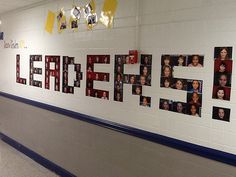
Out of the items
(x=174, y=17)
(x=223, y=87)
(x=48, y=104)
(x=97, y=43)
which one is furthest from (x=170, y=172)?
(x=48, y=104)

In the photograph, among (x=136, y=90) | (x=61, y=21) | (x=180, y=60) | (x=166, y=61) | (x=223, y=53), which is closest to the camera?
(x=223, y=53)

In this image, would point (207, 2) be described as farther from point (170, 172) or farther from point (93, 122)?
point (93, 122)

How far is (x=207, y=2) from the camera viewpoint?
2.12 metres

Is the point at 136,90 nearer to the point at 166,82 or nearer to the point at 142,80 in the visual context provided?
the point at 142,80

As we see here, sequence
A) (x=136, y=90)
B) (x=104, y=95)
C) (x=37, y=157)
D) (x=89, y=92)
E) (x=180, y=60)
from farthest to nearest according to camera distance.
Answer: (x=37, y=157)
(x=89, y=92)
(x=104, y=95)
(x=136, y=90)
(x=180, y=60)

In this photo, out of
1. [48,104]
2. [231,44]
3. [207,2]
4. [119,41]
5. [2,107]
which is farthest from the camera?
[2,107]

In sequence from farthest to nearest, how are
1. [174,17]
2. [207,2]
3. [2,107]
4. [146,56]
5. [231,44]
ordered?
[2,107] < [146,56] < [174,17] < [207,2] < [231,44]

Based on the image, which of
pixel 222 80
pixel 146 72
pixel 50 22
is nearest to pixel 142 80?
pixel 146 72

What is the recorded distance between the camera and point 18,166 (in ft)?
13.4

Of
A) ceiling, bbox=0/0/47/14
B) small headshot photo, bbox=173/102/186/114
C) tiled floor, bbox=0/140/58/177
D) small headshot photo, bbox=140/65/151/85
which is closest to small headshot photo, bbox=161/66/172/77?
small headshot photo, bbox=140/65/151/85

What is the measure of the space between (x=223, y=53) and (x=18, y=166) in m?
3.36

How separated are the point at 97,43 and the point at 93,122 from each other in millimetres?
921

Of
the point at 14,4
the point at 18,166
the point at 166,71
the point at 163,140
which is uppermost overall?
the point at 14,4

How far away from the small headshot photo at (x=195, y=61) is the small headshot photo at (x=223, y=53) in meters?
0.13
